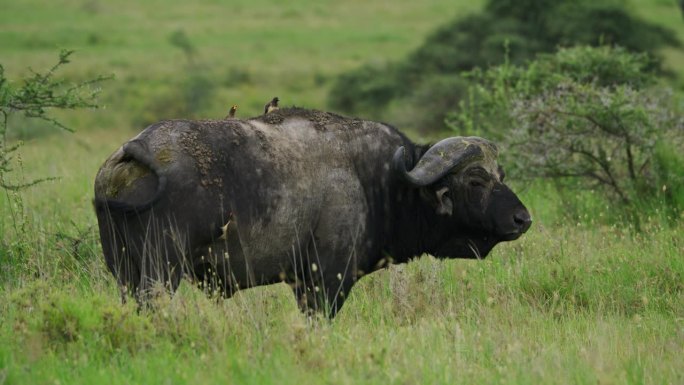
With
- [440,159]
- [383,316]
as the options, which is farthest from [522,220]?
[383,316]

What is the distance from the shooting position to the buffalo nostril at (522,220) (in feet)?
24.8

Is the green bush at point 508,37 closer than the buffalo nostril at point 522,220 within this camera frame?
No

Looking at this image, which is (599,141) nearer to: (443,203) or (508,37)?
(443,203)

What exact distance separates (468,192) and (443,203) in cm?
22

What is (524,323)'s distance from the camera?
7316mm

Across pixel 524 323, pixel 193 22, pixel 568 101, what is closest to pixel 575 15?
pixel 568 101

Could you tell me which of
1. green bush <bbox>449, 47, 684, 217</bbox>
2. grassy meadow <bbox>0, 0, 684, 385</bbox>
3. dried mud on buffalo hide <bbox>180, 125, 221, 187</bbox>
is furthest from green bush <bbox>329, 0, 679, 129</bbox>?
dried mud on buffalo hide <bbox>180, 125, 221, 187</bbox>

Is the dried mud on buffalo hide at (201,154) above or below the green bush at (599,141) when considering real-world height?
above

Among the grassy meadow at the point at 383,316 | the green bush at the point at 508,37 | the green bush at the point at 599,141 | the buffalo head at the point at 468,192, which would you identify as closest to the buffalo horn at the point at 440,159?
the buffalo head at the point at 468,192

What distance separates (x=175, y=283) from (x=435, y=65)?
2309cm

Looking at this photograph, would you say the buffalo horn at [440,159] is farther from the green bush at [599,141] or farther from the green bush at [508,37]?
the green bush at [508,37]

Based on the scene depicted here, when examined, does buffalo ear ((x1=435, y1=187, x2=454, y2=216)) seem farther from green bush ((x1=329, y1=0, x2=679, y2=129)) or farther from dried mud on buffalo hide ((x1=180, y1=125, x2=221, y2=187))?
green bush ((x1=329, y1=0, x2=679, y2=129))

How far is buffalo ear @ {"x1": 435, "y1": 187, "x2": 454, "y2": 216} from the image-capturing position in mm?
7559

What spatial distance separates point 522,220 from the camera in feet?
24.8
